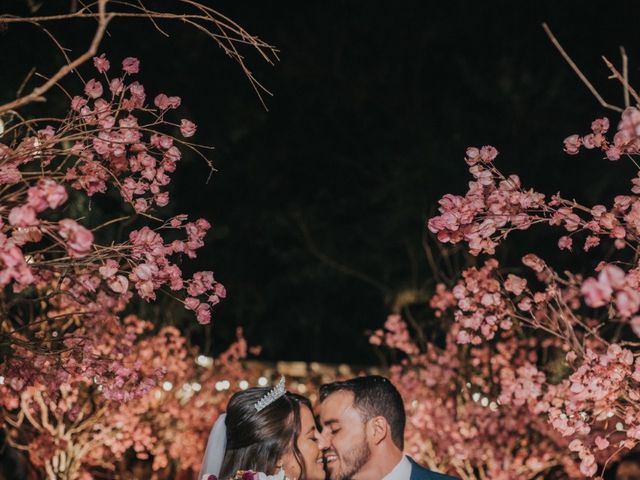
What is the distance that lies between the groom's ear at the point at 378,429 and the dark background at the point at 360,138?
994 centimetres

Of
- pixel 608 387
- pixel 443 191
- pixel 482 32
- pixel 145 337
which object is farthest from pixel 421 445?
pixel 482 32

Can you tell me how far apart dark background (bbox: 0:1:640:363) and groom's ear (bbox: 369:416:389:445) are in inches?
391

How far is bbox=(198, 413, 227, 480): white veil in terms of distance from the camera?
4.86 m

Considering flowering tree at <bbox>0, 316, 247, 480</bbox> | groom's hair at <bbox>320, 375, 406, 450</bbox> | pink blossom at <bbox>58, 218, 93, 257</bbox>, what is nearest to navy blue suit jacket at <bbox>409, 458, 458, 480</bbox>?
groom's hair at <bbox>320, 375, 406, 450</bbox>

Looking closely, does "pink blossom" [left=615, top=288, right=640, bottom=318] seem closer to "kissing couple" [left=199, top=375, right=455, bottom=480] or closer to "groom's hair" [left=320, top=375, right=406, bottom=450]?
"kissing couple" [left=199, top=375, right=455, bottom=480]

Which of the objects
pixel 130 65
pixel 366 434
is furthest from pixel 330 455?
pixel 130 65

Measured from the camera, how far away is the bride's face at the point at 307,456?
15.5ft

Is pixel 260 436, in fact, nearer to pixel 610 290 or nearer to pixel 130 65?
pixel 130 65

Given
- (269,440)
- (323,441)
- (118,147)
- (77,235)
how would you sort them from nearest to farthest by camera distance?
(77,235) < (118,147) < (323,441) < (269,440)

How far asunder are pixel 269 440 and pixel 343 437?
0.50m

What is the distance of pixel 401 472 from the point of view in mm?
4230

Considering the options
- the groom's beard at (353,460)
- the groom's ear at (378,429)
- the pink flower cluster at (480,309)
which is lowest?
the groom's beard at (353,460)

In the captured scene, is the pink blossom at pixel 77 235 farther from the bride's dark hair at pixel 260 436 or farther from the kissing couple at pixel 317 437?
the bride's dark hair at pixel 260 436

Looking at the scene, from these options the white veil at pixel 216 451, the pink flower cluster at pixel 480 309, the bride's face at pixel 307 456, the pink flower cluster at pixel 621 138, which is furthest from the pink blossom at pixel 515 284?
the white veil at pixel 216 451
